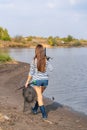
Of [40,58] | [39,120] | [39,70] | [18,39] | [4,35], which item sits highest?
[40,58]

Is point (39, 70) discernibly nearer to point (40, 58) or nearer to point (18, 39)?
point (40, 58)

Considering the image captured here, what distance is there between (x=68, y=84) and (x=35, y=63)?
483 inches

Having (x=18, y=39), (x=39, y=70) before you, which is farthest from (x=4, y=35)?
(x=39, y=70)

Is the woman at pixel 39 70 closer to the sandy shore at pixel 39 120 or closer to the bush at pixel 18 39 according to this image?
the sandy shore at pixel 39 120

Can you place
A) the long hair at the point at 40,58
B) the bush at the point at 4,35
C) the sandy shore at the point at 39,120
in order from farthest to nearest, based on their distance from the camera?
the bush at the point at 4,35
the long hair at the point at 40,58
the sandy shore at the point at 39,120

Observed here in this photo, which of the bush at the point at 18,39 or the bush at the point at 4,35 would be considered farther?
the bush at the point at 18,39

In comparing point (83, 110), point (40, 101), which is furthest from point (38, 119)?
point (83, 110)

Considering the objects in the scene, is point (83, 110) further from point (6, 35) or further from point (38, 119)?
point (6, 35)

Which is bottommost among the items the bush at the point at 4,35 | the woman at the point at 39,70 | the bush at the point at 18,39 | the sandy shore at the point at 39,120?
the bush at the point at 18,39

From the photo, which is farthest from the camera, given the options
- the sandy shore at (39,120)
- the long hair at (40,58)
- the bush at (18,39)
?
the bush at (18,39)

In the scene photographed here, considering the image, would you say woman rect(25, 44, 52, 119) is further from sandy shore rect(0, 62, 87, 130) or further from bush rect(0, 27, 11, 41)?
bush rect(0, 27, 11, 41)

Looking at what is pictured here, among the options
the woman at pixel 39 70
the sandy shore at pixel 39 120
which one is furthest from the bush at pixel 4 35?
the woman at pixel 39 70

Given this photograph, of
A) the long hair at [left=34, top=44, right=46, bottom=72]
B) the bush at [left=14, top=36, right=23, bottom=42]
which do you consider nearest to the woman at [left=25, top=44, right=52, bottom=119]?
the long hair at [left=34, top=44, right=46, bottom=72]

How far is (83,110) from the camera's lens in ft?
45.1
